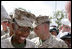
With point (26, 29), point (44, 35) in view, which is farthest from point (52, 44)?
point (26, 29)

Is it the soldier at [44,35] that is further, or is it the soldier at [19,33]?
the soldier at [44,35]

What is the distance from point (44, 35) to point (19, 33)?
55 centimetres

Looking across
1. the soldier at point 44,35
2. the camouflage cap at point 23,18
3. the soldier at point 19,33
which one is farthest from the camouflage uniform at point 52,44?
the camouflage cap at point 23,18

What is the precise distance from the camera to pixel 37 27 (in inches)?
138

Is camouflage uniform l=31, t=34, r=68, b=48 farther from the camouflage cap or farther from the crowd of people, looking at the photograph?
the camouflage cap

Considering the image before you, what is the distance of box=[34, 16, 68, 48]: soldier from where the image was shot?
3504 millimetres

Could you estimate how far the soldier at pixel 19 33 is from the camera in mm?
3067

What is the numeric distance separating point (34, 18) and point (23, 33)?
0.29 metres

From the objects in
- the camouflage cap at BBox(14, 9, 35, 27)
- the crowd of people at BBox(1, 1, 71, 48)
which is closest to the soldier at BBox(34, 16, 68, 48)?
the crowd of people at BBox(1, 1, 71, 48)

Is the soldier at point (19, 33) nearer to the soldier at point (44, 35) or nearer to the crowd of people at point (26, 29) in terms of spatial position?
the crowd of people at point (26, 29)

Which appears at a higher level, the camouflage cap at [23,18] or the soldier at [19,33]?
the camouflage cap at [23,18]

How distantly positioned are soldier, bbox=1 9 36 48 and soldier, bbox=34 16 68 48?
369 millimetres

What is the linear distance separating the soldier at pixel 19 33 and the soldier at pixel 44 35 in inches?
14.5

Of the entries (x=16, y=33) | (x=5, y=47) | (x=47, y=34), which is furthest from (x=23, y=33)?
(x=47, y=34)
